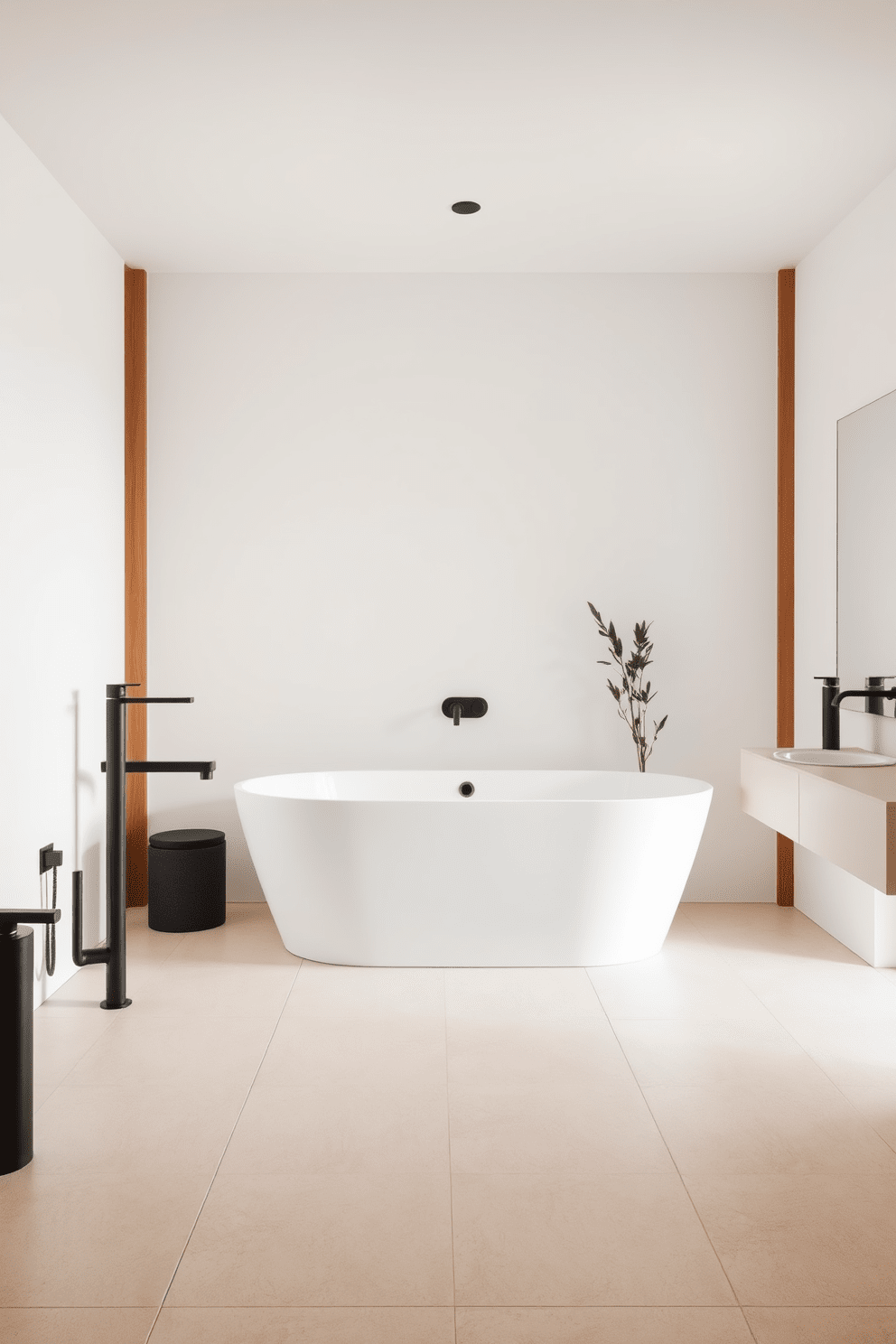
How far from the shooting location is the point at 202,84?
9.16 feet

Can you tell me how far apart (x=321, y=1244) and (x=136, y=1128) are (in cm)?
66

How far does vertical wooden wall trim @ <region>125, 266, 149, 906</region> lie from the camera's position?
4.26 metres

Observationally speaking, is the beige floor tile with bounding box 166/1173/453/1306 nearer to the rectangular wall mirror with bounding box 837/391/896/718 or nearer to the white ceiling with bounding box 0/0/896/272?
the rectangular wall mirror with bounding box 837/391/896/718

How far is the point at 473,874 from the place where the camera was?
339 cm

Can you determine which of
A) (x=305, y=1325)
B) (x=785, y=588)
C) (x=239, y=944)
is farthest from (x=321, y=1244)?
(x=785, y=588)

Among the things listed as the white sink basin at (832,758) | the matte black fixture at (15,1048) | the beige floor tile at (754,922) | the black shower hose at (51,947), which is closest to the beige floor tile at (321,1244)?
the matte black fixture at (15,1048)

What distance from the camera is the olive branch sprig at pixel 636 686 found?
4230 millimetres

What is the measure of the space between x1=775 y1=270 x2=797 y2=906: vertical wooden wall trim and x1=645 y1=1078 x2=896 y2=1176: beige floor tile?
186 cm

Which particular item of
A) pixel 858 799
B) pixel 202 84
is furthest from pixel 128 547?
pixel 858 799

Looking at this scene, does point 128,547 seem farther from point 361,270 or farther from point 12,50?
point 12,50

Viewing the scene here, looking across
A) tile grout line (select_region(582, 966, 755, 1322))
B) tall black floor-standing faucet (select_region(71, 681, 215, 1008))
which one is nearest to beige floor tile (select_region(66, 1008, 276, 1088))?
tall black floor-standing faucet (select_region(71, 681, 215, 1008))

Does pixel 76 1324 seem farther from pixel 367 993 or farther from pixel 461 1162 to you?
Answer: pixel 367 993

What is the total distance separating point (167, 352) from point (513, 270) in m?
1.51

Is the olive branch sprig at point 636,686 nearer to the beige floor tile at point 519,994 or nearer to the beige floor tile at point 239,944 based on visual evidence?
the beige floor tile at point 519,994
